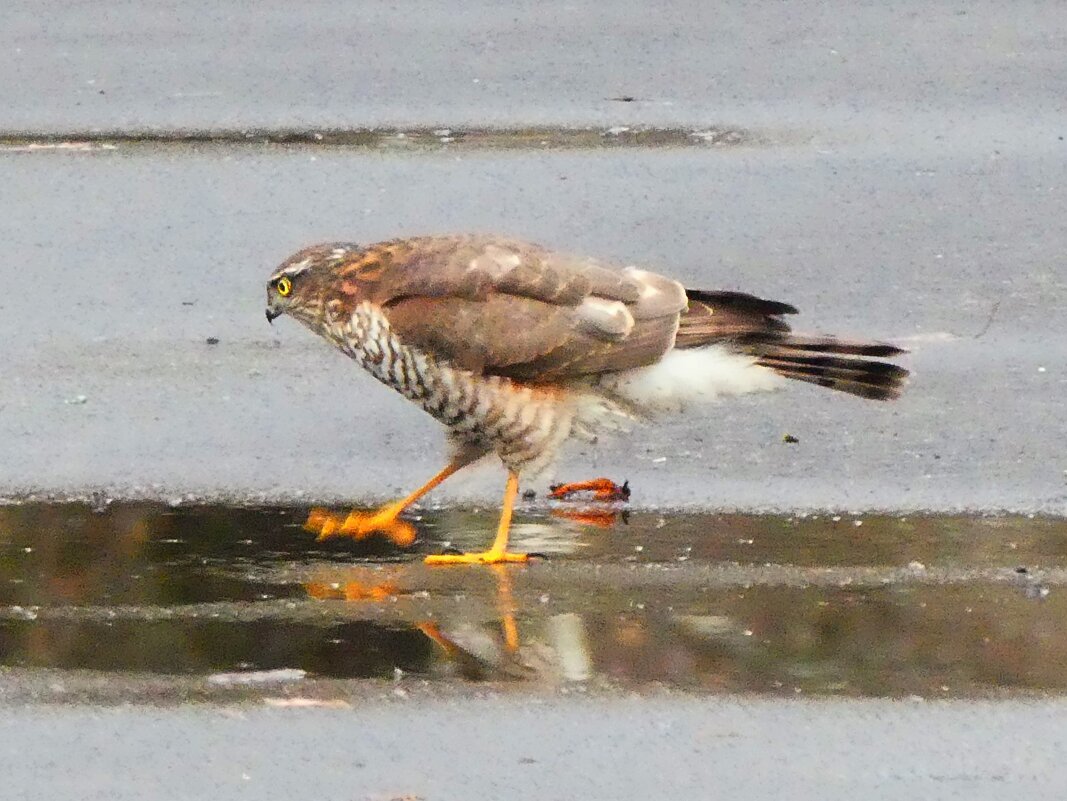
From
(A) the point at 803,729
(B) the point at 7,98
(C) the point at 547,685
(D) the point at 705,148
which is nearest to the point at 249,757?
(C) the point at 547,685

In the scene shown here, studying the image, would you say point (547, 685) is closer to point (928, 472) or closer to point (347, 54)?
point (928, 472)

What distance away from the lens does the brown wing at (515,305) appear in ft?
19.8

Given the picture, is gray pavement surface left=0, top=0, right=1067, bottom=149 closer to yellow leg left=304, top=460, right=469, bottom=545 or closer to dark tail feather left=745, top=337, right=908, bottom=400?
dark tail feather left=745, top=337, right=908, bottom=400

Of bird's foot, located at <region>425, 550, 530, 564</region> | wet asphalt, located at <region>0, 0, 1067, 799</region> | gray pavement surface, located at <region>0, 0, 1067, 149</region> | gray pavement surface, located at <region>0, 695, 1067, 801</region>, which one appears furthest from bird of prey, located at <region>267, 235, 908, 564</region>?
gray pavement surface, located at <region>0, 0, 1067, 149</region>

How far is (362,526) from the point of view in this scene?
5.96 m

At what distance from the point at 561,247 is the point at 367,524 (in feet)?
7.31

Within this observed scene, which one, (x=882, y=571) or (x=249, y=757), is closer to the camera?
(x=249, y=757)

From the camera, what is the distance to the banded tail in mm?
6094

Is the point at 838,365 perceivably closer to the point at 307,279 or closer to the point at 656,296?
the point at 656,296

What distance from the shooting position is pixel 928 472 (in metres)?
6.37

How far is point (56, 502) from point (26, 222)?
7.72 ft

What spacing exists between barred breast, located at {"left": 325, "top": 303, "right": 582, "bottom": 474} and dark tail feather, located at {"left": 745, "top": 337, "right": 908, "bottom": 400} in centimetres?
65

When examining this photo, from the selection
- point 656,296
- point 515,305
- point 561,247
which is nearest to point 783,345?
point 656,296

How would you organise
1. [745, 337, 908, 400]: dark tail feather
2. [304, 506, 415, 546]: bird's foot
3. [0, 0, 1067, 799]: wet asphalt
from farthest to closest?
[745, 337, 908, 400]: dark tail feather < [304, 506, 415, 546]: bird's foot < [0, 0, 1067, 799]: wet asphalt
